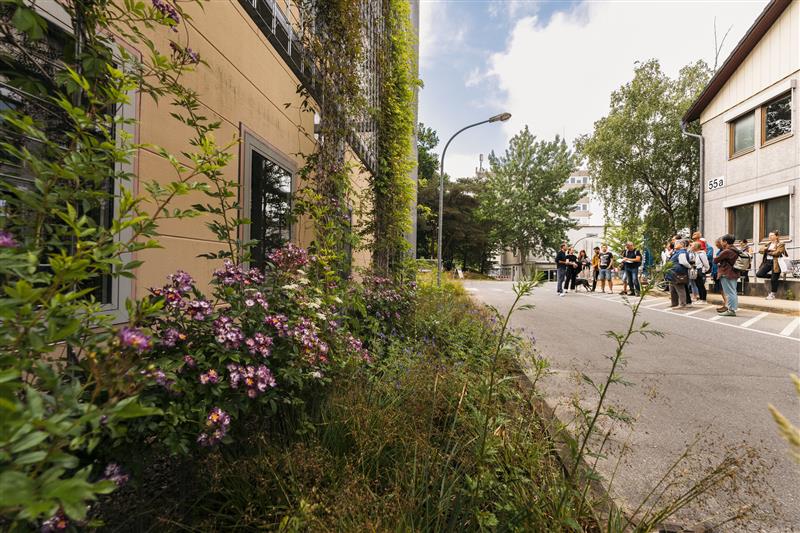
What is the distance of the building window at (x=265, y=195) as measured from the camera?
3.67 m

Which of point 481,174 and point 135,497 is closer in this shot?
point 135,497

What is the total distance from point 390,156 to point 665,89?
77.8ft

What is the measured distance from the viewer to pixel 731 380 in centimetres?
393

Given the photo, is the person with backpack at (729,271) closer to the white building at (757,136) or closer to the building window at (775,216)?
the white building at (757,136)

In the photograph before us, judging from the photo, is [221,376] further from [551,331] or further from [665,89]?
[665,89]

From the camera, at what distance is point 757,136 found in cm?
1369


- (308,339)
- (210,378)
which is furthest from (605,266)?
(210,378)

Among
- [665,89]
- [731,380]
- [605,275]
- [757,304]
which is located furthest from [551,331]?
[665,89]

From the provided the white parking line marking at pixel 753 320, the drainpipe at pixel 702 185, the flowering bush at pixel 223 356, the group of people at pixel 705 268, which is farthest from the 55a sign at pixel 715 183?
A: the flowering bush at pixel 223 356

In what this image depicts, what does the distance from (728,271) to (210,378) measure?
421 inches

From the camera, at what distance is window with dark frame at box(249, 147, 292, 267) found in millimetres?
3791

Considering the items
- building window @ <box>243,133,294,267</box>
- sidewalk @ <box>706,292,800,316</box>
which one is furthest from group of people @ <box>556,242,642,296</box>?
building window @ <box>243,133,294,267</box>

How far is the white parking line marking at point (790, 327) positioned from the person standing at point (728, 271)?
A: 1024 millimetres

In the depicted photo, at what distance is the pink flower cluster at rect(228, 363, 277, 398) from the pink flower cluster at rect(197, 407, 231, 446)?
Result: 0.12 meters
